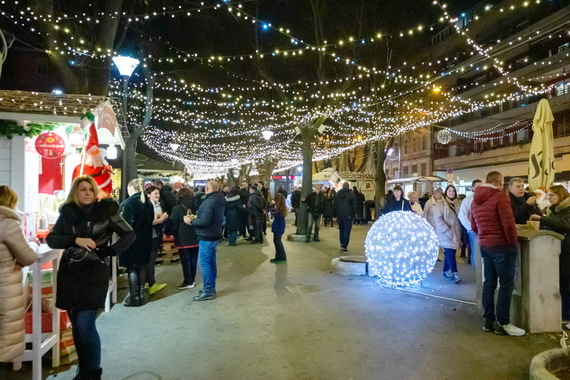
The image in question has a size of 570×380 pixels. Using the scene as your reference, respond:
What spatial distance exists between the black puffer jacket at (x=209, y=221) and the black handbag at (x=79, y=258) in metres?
2.90

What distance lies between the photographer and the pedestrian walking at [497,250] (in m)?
4.70

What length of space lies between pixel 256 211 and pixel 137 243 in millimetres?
6568

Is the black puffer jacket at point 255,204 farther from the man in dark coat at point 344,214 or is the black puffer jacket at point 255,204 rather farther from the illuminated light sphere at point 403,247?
the illuminated light sphere at point 403,247

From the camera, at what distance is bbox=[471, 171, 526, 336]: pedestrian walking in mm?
4699

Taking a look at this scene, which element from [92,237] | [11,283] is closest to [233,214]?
[92,237]

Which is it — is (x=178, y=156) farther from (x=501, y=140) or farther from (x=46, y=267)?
(x=46, y=267)

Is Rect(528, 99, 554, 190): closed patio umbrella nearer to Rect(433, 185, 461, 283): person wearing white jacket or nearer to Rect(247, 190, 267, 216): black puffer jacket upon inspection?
Rect(433, 185, 461, 283): person wearing white jacket

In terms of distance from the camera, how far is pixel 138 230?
5.93m

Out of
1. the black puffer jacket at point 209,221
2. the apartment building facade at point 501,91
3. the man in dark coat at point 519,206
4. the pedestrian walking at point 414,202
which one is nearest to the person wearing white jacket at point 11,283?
the black puffer jacket at point 209,221

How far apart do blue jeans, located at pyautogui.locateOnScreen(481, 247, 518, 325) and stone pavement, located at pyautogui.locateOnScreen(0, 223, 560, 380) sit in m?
0.26

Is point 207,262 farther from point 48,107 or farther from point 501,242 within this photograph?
point 501,242

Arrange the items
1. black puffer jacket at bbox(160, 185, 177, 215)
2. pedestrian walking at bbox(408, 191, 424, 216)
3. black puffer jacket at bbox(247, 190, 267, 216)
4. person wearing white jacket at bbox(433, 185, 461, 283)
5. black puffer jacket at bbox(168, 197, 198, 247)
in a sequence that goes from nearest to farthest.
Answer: black puffer jacket at bbox(168, 197, 198, 247) → person wearing white jacket at bbox(433, 185, 461, 283) → black puffer jacket at bbox(160, 185, 177, 215) → pedestrian walking at bbox(408, 191, 424, 216) → black puffer jacket at bbox(247, 190, 267, 216)

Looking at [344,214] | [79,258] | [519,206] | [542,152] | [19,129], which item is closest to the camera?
[79,258]

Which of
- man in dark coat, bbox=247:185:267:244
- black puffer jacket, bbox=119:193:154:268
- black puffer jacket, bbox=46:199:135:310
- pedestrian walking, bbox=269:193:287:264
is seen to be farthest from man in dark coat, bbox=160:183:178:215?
man in dark coat, bbox=247:185:267:244
